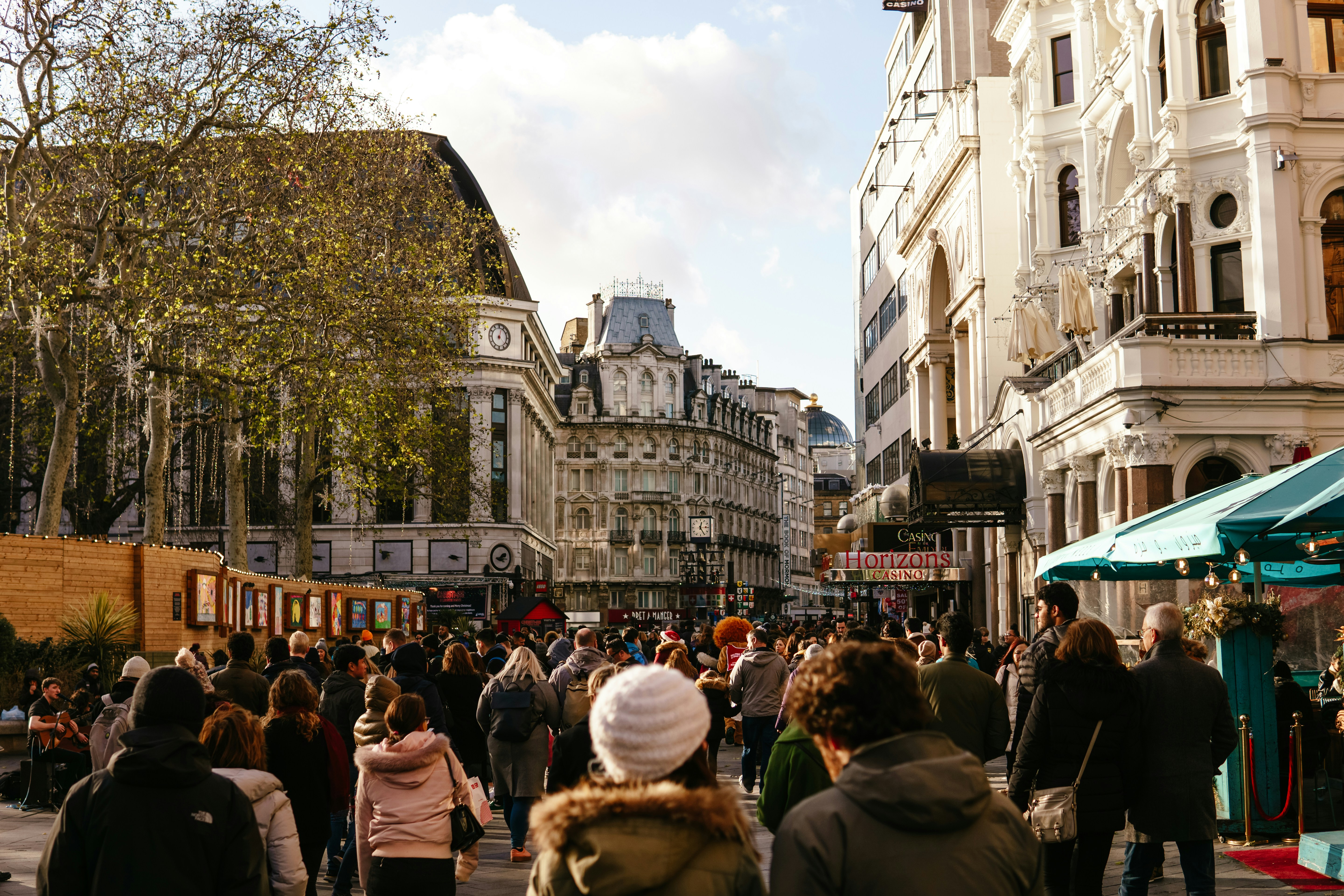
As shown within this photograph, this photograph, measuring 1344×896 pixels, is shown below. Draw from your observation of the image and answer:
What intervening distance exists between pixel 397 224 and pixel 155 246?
1163 centimetres

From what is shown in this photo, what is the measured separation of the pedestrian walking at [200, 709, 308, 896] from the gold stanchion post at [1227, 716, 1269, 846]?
816 cm

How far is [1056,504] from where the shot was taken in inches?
1259

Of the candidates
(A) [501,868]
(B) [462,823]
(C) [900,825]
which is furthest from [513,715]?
(C) [900,825]

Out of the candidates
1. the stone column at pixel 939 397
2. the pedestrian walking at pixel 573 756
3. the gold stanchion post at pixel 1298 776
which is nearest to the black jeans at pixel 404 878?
the pedestrian walking at pixel 573 756

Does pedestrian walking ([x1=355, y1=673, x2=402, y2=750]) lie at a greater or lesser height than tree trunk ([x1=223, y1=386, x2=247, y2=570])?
lesser

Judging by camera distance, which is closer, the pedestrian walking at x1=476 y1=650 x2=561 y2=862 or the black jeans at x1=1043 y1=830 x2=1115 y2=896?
the black jeans at x1=1043 y1=830 x2=1115 y2=896

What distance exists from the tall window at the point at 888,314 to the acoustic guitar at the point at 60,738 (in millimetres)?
44723

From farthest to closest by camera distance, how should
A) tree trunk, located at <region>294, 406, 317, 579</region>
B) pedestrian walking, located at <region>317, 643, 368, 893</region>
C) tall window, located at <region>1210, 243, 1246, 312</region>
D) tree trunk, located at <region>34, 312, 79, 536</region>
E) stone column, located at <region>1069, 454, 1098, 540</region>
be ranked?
tree trunk, located at <region>294, 406, 317, 579</region>, stone column, located at <region>1069, 454, 1098, 540</region>, tall window, located at <region>1210, 243, 1246, 312</region>, tree trunk, located at <region>34, 312, 79, 536</region>, pedestrian walking, located at <region>317, 643, 368, 893</region>

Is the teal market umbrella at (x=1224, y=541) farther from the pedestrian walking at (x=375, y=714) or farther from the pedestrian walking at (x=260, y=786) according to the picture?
the pedestrian walking at (x=260, y=786)

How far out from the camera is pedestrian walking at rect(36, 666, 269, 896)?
4.43 meters

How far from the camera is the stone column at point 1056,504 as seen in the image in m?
31.8

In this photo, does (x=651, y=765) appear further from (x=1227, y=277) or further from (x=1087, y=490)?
(x=1087, y=490)

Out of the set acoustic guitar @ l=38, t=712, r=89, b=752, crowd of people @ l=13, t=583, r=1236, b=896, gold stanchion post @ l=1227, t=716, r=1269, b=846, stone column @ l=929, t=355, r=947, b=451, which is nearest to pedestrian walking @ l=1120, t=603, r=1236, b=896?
crowd of people @ l=13, t=583, r=1236, b=896

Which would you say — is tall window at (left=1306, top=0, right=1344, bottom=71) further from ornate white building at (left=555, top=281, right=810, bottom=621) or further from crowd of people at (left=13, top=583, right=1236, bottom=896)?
ornate white building at (left=555, top=281, right=810, bottom=621)
